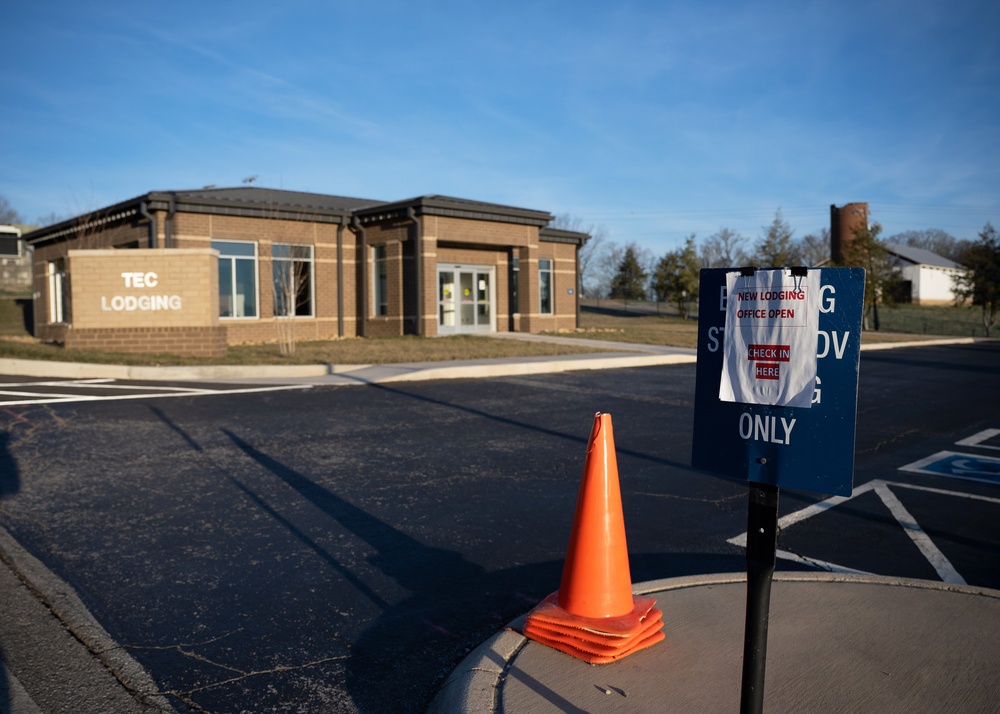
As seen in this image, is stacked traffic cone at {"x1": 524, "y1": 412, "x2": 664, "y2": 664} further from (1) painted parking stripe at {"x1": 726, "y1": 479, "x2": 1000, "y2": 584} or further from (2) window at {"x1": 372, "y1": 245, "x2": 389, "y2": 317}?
(2) window at {"x1": 372, "y1": 245, "x2": 389, "y2": 317}

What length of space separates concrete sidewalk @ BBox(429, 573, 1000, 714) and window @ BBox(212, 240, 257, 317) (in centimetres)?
2260

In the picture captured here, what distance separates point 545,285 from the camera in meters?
32.6

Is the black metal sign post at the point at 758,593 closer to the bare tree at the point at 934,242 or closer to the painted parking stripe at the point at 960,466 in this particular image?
the painted parking stripe at the point at 960,466

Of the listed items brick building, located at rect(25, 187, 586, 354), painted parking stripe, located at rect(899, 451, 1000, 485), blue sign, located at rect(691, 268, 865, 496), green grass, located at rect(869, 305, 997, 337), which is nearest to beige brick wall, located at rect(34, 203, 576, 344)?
brick building, located at rect(25, 187, 586, 354)

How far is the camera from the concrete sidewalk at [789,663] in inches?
120

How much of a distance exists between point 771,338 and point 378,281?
25470 millimetres

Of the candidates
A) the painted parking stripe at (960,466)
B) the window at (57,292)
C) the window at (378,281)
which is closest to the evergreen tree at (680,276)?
the window at (378,281)

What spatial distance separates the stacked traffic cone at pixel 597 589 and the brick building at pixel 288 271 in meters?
15.8

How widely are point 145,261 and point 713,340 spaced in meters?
17.6

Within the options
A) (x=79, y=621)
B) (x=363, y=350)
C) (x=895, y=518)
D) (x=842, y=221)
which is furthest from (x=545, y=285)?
(x=842, y=221)

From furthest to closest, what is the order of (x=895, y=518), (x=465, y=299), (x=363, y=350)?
(x=465, y=299)
(x=363, y=350)
(x=895, y=518)

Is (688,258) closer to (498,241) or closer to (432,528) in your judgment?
(498,241)

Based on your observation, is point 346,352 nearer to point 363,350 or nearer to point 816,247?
point 363,350

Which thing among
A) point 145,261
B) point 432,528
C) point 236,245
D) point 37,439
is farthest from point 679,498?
point 236,245
